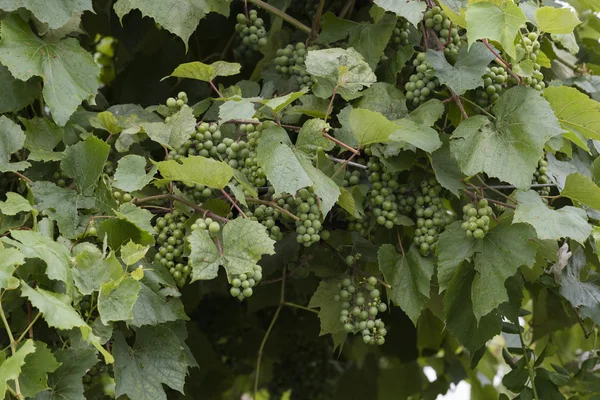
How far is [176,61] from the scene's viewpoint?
1.91 metres

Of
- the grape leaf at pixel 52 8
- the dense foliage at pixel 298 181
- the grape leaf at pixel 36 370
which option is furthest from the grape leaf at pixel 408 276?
the grape leaf at pixel 52 8

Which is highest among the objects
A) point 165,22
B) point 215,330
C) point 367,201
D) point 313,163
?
point 165,22

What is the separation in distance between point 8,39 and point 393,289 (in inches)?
32.7

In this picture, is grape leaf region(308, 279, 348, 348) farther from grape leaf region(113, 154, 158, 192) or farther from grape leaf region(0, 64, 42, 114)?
grape leaf region(0, 64, 42, 114)

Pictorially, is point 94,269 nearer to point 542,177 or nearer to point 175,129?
point 175,129

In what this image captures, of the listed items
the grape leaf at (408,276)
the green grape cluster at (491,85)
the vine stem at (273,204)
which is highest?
the green grape cluster at (491,85)

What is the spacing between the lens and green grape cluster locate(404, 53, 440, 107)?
141 cm

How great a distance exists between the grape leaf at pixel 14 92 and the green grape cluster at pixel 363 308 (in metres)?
0.68

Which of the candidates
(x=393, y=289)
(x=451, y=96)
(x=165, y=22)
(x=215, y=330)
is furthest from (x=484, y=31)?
(x=215, y=330)

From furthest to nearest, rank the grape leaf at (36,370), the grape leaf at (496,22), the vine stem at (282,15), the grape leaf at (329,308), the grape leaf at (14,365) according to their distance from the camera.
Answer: the vine stem at (282,15), the grape leaf at (329,308), the grape leaf at (496,22), the grape leaf at (36,370), the grape leaf at (14,365)

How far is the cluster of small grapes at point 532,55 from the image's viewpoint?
139 centimetres

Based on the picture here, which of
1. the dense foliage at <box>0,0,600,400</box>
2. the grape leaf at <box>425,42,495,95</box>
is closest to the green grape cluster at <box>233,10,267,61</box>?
the dense foliage at <box>0,0,600,400</box>

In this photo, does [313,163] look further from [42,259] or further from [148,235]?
[42,259]

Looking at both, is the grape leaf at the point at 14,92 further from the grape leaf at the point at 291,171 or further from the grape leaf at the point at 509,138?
the grape leaf at the point at 509,138
